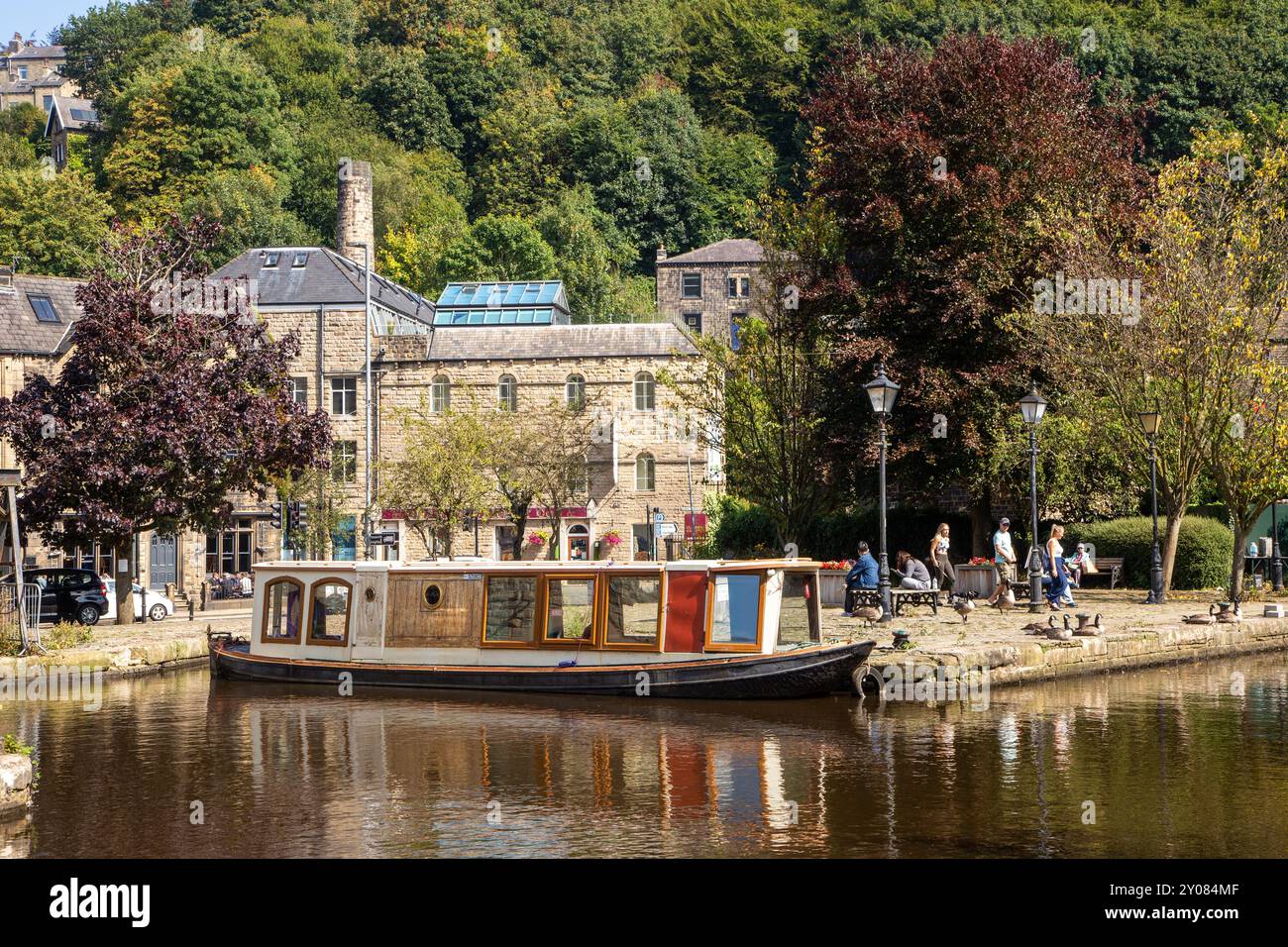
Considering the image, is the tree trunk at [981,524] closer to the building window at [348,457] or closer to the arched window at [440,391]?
the arched window at [440,391]

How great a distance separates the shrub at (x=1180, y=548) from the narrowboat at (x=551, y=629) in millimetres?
14464

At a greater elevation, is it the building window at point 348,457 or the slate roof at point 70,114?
the slate roof at point 70,114

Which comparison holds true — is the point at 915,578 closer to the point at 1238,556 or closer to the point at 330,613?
the point at 1238,556

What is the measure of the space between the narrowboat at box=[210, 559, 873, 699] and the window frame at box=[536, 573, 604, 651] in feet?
0.07

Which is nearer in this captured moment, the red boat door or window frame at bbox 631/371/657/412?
the red boat door

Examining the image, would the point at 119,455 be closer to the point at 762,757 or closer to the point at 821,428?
the point at 821,428

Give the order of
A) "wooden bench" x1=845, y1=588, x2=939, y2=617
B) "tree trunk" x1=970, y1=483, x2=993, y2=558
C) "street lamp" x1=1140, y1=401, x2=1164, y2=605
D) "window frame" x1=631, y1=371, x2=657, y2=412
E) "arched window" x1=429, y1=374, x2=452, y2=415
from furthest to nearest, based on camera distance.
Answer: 1. "arched window" x1=429, y1=374, x2=452, y2=415
2. "window frame" x1=631, y1=371, x2=657, y2=412
3. "tree trunk" x1=970, y1=483, x2=993, y2=558
4. "street lamp" x1=1140, y1=401, x2=1164, y2=605
5. "wooden bench" x1=845, y1=588, x2=939, y2=617

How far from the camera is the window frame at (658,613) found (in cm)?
2167

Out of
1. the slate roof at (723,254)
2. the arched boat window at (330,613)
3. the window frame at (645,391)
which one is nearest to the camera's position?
the arched boat window at (330,613)

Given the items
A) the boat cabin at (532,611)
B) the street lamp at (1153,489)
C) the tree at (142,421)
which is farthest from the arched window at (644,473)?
the boat cabin at (532,611)

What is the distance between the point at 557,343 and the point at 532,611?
32959mm

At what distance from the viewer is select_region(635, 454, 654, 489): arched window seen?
178ft

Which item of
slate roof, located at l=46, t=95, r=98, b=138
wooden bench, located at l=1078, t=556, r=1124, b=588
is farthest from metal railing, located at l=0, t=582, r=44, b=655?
slate roof, located at l=46, t=95, r=98, b=138

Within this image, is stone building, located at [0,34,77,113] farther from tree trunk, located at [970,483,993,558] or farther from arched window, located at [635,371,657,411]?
tree trunk, located at [970,483,993,558]
